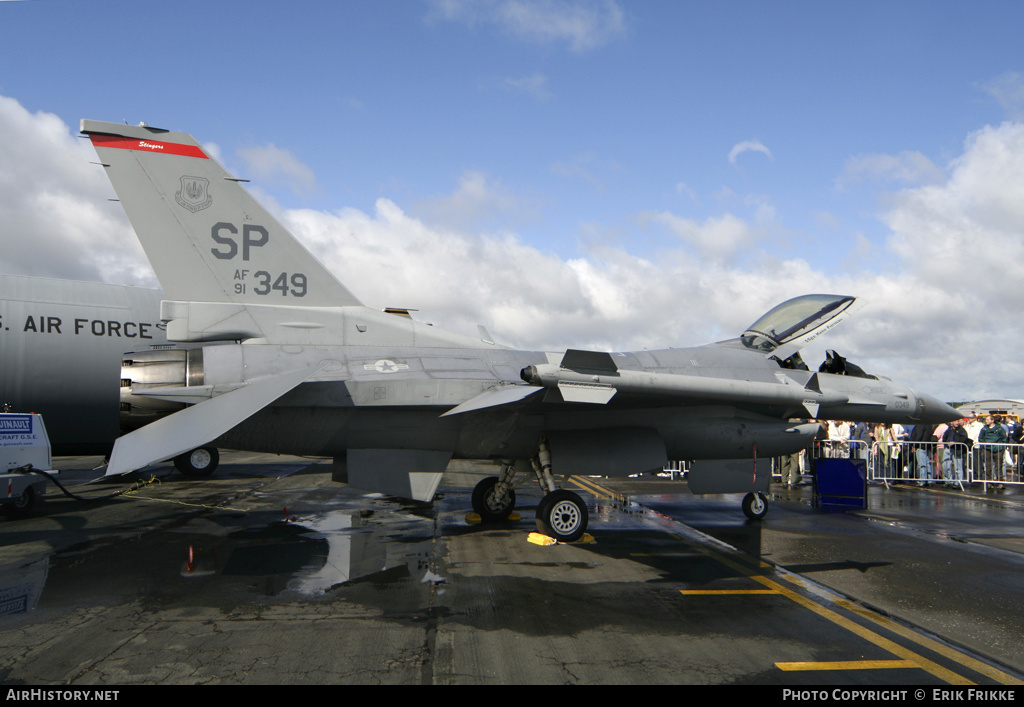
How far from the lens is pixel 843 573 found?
6.98 meters

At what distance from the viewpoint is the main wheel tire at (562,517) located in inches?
325

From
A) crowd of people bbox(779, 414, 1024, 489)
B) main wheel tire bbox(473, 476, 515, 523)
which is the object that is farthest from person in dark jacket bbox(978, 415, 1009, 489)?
main wheel tire bbox(473, 476, 515, 523)

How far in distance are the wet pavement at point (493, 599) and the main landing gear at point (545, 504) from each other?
293 mm

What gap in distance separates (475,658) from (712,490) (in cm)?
636

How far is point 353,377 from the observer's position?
25.5ft

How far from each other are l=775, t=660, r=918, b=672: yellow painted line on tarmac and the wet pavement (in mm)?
21

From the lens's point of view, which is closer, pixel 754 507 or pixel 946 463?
pixel 754 507

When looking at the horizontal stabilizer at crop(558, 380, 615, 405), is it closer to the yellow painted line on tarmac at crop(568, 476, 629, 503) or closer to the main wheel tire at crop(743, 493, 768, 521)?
the main wheel tire at crop(743, 493, 768, 521)

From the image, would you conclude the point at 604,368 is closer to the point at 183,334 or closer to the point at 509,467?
the point at 509,467

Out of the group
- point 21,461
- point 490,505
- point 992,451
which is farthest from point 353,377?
point 992,451

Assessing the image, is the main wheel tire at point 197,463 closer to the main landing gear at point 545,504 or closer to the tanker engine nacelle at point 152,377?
the tanker engine nacelle at point 152,377

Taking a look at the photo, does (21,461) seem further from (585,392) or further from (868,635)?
(868,635)

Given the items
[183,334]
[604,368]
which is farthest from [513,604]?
[183,334]

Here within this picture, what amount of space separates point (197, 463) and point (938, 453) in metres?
20.4
